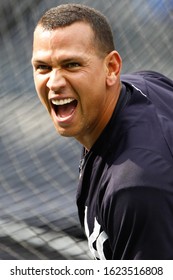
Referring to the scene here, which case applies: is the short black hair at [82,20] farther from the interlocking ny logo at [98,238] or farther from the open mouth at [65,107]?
the interlocking ny logo at [98,238]

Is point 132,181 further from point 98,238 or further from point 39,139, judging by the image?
point 39,139

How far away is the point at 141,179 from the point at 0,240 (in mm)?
1083

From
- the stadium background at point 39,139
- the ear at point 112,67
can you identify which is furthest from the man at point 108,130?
the stadium background at point 39,139

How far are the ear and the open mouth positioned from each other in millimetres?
60

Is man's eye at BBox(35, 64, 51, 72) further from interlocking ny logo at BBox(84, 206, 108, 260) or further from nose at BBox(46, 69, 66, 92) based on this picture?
interlocking ny logo at BBox(84, 206, 108, 260)

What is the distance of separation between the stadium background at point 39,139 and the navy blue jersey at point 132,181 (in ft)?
2.42

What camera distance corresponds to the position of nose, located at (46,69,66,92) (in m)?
1.04

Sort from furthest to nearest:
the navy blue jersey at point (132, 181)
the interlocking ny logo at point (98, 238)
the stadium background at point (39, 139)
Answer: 1. the stadium background at point (39, 139)
2. the interlocking ny logo at point (98, 238)
3. the navy blue jersey at point (132, 181)

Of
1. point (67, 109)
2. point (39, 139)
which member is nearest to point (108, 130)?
point (67, 109)

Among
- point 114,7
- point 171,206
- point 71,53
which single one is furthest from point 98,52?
point 114,7

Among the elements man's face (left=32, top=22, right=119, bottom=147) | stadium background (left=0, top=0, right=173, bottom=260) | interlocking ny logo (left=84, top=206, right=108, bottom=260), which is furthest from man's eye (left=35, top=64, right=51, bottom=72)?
stadium background (left=0, top=0, right=173, bottom=260)

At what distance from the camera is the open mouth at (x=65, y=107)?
107 centimetres

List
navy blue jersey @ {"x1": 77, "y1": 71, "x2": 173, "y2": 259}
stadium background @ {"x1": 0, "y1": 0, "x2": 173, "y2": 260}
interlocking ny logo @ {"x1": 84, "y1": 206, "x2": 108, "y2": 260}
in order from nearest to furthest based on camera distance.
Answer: navy blue jersey @ {"x1": 77, "y1": 71, "x2": 173, "y2": 259}, interlocking ny logo @ {"x1": 84, "y1": 206, "x2": 108, "y2": 260}, stadium background @ {"x1": 0, "y1": 0, "x2": 173, "y2": 260}

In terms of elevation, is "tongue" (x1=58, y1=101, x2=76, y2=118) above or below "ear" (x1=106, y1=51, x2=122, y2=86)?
below
